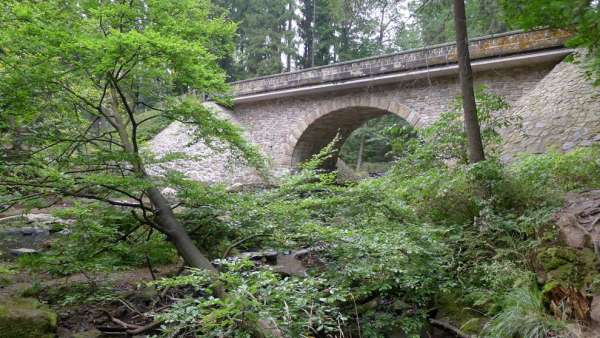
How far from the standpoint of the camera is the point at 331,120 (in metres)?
13.0

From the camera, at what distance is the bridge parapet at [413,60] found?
8.66m

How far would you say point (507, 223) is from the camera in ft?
12.0

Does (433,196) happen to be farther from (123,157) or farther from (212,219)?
(123,157)

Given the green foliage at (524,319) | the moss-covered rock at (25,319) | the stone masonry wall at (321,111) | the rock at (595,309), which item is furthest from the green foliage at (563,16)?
the stone masonry wall at (321,111)

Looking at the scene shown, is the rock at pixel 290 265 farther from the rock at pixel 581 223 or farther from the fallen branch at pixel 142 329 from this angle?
the rock at pixel 581 223

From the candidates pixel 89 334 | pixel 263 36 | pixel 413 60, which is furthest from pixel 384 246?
pixel 263 36

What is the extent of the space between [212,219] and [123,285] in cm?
136

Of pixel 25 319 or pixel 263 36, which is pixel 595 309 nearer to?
pixel 25 319

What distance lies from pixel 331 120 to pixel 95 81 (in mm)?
9713

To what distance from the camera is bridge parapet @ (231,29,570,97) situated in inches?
341

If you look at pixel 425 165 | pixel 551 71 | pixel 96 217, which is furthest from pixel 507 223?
pixel 551 71

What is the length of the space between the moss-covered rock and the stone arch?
926cm

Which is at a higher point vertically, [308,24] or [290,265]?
[308,24]

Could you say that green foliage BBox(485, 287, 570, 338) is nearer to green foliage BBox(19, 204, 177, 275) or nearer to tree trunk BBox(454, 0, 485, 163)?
tree trunk BBox(454, 0, 485, 163)
